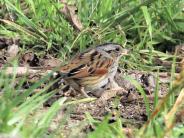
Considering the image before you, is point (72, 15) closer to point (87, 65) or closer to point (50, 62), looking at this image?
point (50, 62)

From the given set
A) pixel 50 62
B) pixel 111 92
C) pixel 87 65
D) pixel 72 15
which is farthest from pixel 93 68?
pixel 72 15

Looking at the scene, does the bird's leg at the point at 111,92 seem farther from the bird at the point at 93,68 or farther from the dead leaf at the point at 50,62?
the dead leaf at the point at 50,62

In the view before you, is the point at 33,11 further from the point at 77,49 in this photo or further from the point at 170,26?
the point at 170,26

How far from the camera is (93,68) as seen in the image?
249 inches

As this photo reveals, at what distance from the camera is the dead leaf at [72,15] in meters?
7.04

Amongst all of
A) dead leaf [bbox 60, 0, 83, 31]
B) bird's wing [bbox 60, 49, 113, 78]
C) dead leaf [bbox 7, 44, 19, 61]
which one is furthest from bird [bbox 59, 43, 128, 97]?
dead leaf [bbox 7, 44, 19, 61]

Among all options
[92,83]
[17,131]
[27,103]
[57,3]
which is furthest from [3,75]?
[57,3]

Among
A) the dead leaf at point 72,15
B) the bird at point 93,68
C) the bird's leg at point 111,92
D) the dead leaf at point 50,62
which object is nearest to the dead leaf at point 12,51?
the dead leaf at point 50,62

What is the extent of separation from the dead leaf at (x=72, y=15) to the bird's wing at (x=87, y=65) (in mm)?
606

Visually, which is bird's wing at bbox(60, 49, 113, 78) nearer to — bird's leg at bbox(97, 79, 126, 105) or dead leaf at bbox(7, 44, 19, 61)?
bird's leg at bbox(97, 79, 126, 105)

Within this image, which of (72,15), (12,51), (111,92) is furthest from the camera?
(72,15)

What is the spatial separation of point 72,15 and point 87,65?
93 centimetres

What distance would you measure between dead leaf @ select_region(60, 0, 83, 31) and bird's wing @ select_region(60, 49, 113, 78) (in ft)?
1.99

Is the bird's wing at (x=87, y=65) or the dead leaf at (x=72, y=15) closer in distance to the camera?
the bird's wing at (x=87, y=65)
